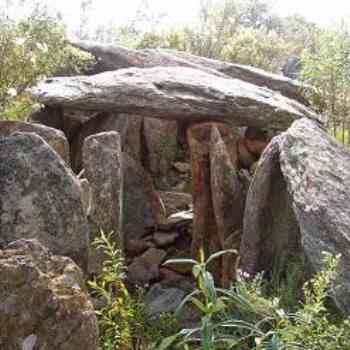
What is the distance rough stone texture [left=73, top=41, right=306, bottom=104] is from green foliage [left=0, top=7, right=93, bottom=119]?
81.7 inches

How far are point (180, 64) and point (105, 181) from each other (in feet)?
18.0

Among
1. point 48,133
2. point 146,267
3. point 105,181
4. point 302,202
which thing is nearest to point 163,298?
point 146,267

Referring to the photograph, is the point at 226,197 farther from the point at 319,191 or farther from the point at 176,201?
the point at 176,201

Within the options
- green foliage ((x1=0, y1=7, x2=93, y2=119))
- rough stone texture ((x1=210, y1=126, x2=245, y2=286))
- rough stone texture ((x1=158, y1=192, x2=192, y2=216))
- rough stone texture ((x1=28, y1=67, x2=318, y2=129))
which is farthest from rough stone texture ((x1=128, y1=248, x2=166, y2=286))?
green foliage ((x1=0, y1=7, x2=93, y2=119))

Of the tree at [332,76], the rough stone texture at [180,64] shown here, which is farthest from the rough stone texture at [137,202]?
the tree at [332,76]

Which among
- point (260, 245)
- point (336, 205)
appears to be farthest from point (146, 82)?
point (336, 205)

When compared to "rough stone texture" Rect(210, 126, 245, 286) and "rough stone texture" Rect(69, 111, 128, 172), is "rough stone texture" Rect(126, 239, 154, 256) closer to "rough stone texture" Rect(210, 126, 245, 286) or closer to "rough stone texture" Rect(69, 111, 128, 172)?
"rough stone texture" Rect(210, 126, 245, 286)

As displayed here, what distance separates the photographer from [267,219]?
7.23m

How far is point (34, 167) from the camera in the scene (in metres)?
4.34

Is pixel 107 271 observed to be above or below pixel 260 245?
above

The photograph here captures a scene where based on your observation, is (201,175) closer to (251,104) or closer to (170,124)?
(251,104)

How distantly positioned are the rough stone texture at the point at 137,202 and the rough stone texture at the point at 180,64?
235 cm

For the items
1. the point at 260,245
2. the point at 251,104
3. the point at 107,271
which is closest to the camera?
the point at 107,271

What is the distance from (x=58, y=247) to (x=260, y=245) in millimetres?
3239
